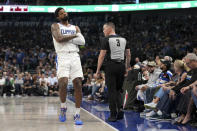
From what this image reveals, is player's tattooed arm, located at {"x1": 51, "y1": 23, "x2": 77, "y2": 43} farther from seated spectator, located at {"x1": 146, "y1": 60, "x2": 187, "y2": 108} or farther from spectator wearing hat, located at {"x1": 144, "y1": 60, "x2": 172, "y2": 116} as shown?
spectator wearing hat, located at {"x1": 144, "y1": 60, "x2": 172, "y2": 116}

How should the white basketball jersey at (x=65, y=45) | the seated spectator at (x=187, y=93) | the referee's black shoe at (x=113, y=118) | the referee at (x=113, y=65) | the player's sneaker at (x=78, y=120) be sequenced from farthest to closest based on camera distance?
1. the referee at (x=113, y=65)
2. the referee's black shoe at (x=113, y=118)
3. the white basketball jersey at (x=65, y=45)
4. the seated spectator at (x=187, y=93)
5. the player's sneaker at (x=78, y=120)

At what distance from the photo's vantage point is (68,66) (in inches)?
210

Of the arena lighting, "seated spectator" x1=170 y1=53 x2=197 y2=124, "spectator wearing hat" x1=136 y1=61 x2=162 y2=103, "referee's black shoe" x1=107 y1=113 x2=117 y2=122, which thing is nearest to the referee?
"referee's black shoe" x1=107 y1=113 x2=117 y2=122

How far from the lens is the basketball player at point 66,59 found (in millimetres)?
5324

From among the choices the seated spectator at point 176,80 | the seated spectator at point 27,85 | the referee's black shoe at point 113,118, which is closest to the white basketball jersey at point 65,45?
the referee's black shoe at point 113,118

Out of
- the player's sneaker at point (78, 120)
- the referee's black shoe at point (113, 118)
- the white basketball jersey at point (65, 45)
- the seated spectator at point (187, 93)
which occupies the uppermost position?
the white basketball jersey at point (65, 45)

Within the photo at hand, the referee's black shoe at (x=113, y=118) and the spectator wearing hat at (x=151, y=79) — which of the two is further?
the spectator wearing hat at (x=151, y=79)

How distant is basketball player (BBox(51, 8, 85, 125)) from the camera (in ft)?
17.5

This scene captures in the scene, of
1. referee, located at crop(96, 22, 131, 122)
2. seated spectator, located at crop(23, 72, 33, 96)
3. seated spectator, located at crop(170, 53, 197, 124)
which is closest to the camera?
seated spectator, located at crop(170, 53, 197, 124)

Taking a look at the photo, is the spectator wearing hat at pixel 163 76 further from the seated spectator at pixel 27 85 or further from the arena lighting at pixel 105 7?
the arena lighting at pixel 105 7

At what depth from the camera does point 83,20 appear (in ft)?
89.8

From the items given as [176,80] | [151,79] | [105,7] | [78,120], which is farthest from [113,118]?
[105,7]

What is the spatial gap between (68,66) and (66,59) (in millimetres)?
114

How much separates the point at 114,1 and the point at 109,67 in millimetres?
20835
